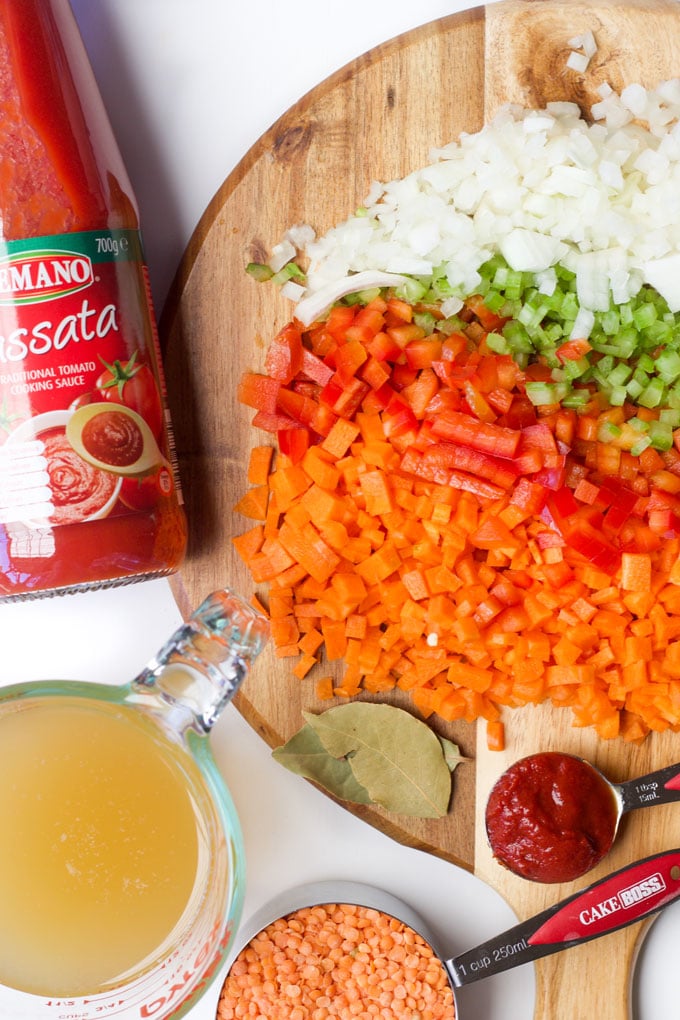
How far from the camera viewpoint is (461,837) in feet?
5.68

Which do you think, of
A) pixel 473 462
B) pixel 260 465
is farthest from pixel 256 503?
pixel 473 462

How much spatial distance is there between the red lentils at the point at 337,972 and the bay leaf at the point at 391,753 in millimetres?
233

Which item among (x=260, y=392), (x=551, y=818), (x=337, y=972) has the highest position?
(x=260, y=392)

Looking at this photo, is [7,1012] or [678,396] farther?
[678,396]

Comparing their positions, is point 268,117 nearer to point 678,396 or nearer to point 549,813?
point 678,396

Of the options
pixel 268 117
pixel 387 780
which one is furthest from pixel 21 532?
pixel 268 117

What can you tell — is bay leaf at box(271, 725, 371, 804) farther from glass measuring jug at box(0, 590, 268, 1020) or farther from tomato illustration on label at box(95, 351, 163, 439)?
tomato illustration on label at box(95, 351, 163, 439)

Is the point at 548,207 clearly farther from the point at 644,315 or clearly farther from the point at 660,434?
the point at 660,434

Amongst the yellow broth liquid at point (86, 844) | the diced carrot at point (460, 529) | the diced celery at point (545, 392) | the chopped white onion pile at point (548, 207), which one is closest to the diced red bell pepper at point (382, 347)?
the diced carrot at point (460, 529)

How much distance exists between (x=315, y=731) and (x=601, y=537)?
0.67 m

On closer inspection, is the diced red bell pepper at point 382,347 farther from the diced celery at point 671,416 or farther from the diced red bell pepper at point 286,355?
the diced celery at point 671,416

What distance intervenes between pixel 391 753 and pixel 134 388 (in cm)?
84

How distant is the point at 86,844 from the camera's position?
1.44 m

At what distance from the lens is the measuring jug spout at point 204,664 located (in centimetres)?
146
